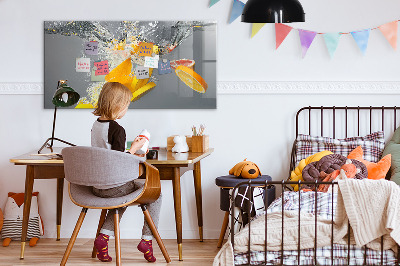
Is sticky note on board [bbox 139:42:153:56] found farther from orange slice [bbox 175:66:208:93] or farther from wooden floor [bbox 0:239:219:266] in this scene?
wooden floor [bbox 0:239:219:266]

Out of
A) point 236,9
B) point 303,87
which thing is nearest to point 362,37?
point 303,87

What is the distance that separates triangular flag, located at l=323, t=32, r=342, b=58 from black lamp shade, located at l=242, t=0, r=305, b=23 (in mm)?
1197

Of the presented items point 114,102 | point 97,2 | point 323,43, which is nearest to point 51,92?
point 97,2

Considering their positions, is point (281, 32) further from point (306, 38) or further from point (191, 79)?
point (191, 79)

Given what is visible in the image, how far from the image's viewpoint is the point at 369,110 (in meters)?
4.47

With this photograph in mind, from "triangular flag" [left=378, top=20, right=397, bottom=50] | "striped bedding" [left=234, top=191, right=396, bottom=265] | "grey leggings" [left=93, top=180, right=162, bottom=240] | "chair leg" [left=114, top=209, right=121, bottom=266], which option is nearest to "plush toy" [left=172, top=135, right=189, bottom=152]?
"grey leggings" [left=93, top=180, right=162, bottom=240]

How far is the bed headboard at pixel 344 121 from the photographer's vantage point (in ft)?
14.6

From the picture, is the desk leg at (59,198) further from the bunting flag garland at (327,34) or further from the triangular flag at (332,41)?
the triangular flag at (332,41)

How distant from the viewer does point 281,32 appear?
445cm

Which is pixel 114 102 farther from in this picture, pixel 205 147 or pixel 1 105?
pixel 1 105

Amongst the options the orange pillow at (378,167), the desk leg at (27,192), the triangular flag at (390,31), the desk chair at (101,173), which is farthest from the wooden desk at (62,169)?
the triangular flag at (390,31)

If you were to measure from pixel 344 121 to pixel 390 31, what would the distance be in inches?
27.6

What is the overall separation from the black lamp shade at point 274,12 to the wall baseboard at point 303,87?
123 centimetres

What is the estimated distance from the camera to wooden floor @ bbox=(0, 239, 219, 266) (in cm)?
383
